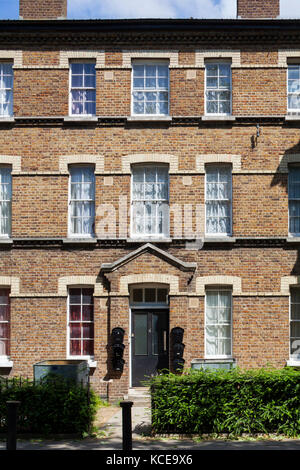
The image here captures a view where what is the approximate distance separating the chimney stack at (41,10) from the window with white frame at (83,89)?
1.85 metres

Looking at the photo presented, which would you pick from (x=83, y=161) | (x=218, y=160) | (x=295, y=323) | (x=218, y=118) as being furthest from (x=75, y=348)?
(x=218, y=118)

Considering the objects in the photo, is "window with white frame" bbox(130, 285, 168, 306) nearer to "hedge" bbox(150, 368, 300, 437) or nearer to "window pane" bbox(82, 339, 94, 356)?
"window pane" bbox(82, 339, 94, 356)

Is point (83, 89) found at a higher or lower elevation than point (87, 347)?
higher

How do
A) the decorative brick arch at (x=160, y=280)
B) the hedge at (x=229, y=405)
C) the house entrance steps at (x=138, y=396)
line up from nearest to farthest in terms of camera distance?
the hedge at (x=229, y=405)
the house entrance steps at (x=138, y=396)
the decorative brick arch at (x=160, y=280)

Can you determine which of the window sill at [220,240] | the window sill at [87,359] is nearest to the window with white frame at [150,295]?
the window sill at [220,240]

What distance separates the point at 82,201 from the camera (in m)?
18.8

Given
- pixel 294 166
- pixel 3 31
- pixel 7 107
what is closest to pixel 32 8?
pixel 3 31

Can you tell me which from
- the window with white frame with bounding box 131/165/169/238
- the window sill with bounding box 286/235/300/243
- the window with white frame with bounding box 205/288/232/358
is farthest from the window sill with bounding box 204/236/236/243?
the window sill with bounding box 286/235/300/243

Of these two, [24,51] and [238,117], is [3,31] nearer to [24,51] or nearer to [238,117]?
[24,51]

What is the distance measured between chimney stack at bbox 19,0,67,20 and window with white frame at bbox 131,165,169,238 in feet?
18.4

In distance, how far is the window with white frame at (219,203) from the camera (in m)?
18.6

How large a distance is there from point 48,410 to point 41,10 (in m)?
13.0

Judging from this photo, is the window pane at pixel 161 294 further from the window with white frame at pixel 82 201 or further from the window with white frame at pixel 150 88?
the window with white frame at pixel 150 88

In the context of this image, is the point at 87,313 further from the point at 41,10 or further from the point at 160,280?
the point at 41,10
